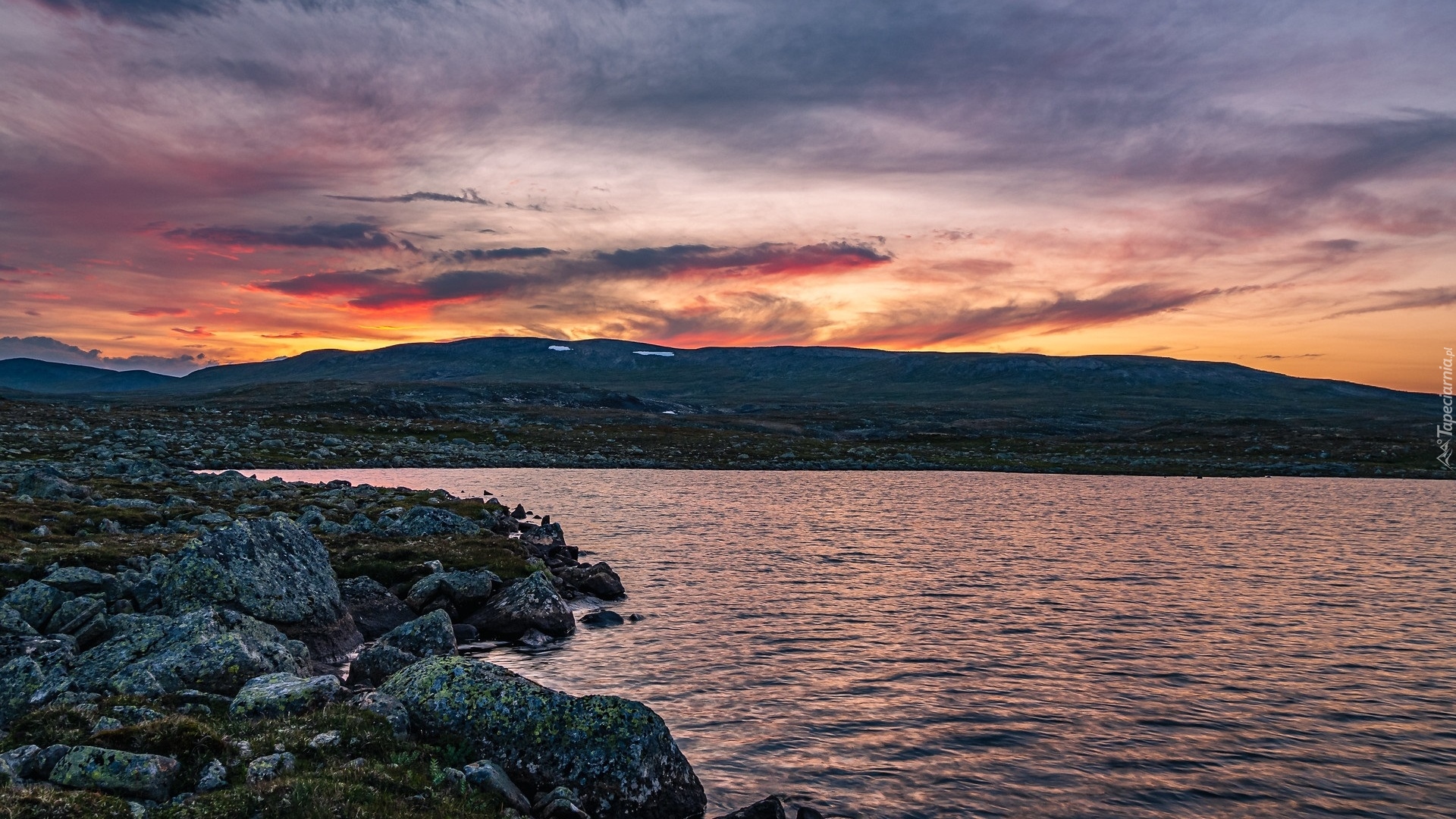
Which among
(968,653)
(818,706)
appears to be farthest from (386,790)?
(968,653)

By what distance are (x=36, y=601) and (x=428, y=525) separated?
75.7ft

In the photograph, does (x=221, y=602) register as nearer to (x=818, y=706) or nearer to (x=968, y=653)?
(x=818, y=706)

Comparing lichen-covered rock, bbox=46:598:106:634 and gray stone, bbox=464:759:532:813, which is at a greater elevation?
lichen-covered rock, bbox=46:598:106:634

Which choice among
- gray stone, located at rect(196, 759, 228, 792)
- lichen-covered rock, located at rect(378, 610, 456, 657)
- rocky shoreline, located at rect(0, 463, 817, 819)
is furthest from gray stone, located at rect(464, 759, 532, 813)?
lichen-covered rock, located at rect(378, 610, 456, 657)

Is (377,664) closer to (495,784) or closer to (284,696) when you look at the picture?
(284,696)

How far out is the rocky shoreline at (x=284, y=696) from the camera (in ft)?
40.3

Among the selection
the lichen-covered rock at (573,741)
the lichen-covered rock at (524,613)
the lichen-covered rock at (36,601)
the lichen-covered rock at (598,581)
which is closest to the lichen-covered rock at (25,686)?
the lichen-covered rock at (36,601)

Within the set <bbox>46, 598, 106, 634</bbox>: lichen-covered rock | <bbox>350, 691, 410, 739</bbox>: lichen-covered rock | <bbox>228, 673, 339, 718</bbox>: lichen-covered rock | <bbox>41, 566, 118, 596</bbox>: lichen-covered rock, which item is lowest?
<bbox>350, 691, 410, 739</bbox>: lichen-covered rock

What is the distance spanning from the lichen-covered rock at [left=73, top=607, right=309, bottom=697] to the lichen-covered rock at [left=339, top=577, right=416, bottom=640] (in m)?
8.41

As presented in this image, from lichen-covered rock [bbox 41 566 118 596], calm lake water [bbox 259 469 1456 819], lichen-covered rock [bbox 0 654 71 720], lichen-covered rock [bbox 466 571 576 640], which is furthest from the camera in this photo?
lichen-covered rock [bbox 466 571 576 640]

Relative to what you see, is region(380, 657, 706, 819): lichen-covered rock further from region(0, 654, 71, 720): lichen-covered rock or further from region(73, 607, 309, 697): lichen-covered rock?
region(0, 654, 71, 720): lichen-covered rock

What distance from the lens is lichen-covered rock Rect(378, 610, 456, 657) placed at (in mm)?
23578

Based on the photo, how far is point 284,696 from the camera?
1605 cm

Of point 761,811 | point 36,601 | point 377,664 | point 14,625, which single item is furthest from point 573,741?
point 36,601
